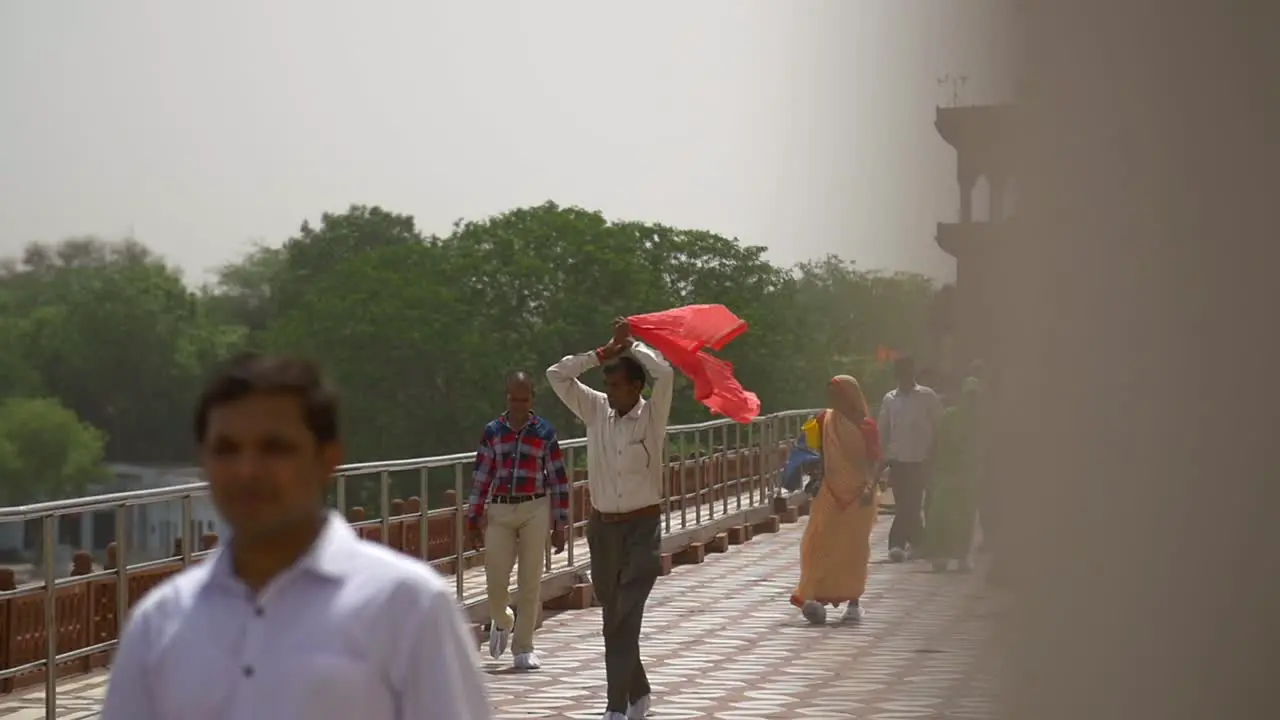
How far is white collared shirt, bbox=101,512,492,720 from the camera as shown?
1794 millimetres

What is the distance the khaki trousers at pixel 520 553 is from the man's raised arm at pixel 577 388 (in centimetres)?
125

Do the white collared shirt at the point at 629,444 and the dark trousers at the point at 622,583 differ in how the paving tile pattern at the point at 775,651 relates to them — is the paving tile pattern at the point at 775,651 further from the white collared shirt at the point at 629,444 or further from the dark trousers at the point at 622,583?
the white collared shirt at the point at 629,444

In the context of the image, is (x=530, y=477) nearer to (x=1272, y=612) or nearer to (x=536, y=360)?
(x=1272, y=612)

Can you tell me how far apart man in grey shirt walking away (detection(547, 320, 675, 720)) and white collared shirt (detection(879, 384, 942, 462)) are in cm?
618

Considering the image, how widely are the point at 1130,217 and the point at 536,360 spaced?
65.7 metres

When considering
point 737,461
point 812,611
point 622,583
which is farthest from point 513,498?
point 737,461

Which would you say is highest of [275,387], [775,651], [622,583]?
[275,387]

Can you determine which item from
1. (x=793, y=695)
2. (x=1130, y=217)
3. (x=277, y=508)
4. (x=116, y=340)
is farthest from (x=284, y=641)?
(x=116, y=340)

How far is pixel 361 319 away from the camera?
66.2 meters

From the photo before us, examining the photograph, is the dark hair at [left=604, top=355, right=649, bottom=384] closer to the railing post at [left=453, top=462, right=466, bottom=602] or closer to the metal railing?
the metal railing

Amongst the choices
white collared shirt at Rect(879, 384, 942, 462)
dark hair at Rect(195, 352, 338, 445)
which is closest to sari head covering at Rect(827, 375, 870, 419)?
white collared shirt at Rect(879, 384, 942, 462)

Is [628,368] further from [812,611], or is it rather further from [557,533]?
[812,611]

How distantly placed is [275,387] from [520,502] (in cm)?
781

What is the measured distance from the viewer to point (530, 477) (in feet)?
31.8
